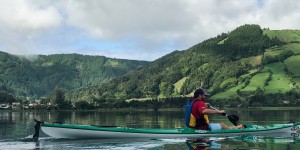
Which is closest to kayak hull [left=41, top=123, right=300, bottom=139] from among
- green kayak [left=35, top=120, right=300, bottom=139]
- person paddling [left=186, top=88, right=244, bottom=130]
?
green kayak [left=35, top=120, right=300, bottom=139]

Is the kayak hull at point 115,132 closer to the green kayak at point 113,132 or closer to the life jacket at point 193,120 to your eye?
the green kayak at point 113,132

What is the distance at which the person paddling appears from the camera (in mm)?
25625

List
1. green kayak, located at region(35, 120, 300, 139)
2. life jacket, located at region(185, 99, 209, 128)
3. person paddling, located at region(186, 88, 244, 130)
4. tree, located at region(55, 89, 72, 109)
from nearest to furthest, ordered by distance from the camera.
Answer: person paddling, located at region(186, 88, 244, 130)
green kayak, located at region(35, 120, 300, 139)
life jacket, located at region(185, 99, 209, 128)
tree, located at region(55, 89, 72, 109)

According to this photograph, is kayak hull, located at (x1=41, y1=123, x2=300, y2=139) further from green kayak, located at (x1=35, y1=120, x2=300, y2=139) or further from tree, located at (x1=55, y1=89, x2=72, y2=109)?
tree, located at (x1=55, y1=89, x2=72, y2=109)

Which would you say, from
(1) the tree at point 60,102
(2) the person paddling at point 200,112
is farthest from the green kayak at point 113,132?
(1) the tree at point 60,102

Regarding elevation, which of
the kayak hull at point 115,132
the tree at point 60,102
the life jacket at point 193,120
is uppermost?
the tree at point 60,102

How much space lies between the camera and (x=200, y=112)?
84.3ft

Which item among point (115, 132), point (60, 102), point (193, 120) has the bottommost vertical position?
point (115, 132)

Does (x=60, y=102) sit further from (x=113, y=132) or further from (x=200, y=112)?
(x=200, y=112)

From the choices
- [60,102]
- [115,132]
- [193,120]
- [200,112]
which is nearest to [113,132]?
[115,132]

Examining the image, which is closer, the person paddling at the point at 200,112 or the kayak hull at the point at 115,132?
the person paddling at the point at 200,112

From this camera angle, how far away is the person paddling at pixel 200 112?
84.1 feet

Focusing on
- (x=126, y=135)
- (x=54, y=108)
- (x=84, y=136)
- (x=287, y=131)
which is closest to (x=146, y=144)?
(x=126, y=135)

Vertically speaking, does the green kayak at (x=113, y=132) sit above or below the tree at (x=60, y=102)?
below
